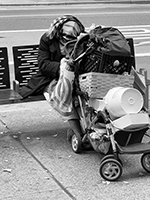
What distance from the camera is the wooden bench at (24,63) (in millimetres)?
6129

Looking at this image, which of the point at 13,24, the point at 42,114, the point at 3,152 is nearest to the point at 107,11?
the point at 13,24

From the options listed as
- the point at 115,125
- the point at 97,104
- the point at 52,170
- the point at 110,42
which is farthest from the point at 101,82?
the point at 52,170

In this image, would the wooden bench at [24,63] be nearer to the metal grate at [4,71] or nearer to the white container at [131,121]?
the metal grate at [4,71]

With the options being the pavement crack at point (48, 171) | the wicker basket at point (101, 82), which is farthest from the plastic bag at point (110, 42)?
the pavement crack at point (48, 171)

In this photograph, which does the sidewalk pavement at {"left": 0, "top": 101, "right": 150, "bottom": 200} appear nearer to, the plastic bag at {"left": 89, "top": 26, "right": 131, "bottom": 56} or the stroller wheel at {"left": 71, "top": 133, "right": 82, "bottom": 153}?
the stroller wheel at {"left": 71, "top": 133, "right": 82, "bottom": 153}

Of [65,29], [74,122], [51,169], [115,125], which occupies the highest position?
[65,29]

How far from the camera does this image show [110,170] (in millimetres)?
4586

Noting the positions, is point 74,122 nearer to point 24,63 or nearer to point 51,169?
point 51,169

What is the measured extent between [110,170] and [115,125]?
393 mm

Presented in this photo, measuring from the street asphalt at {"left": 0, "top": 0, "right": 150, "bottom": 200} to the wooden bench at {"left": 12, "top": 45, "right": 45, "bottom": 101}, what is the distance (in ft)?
1.76

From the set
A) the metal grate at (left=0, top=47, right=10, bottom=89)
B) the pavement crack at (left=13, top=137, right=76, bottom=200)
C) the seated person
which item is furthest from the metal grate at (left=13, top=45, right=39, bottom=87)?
the pavement crack at (left=13, top=137, right=76, bottom=200)

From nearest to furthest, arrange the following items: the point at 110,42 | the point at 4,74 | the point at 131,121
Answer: the point at 131,121
the point at 110,42
the point at 4,74

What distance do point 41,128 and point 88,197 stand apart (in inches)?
74.7

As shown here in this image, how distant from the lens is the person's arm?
18.0ft
